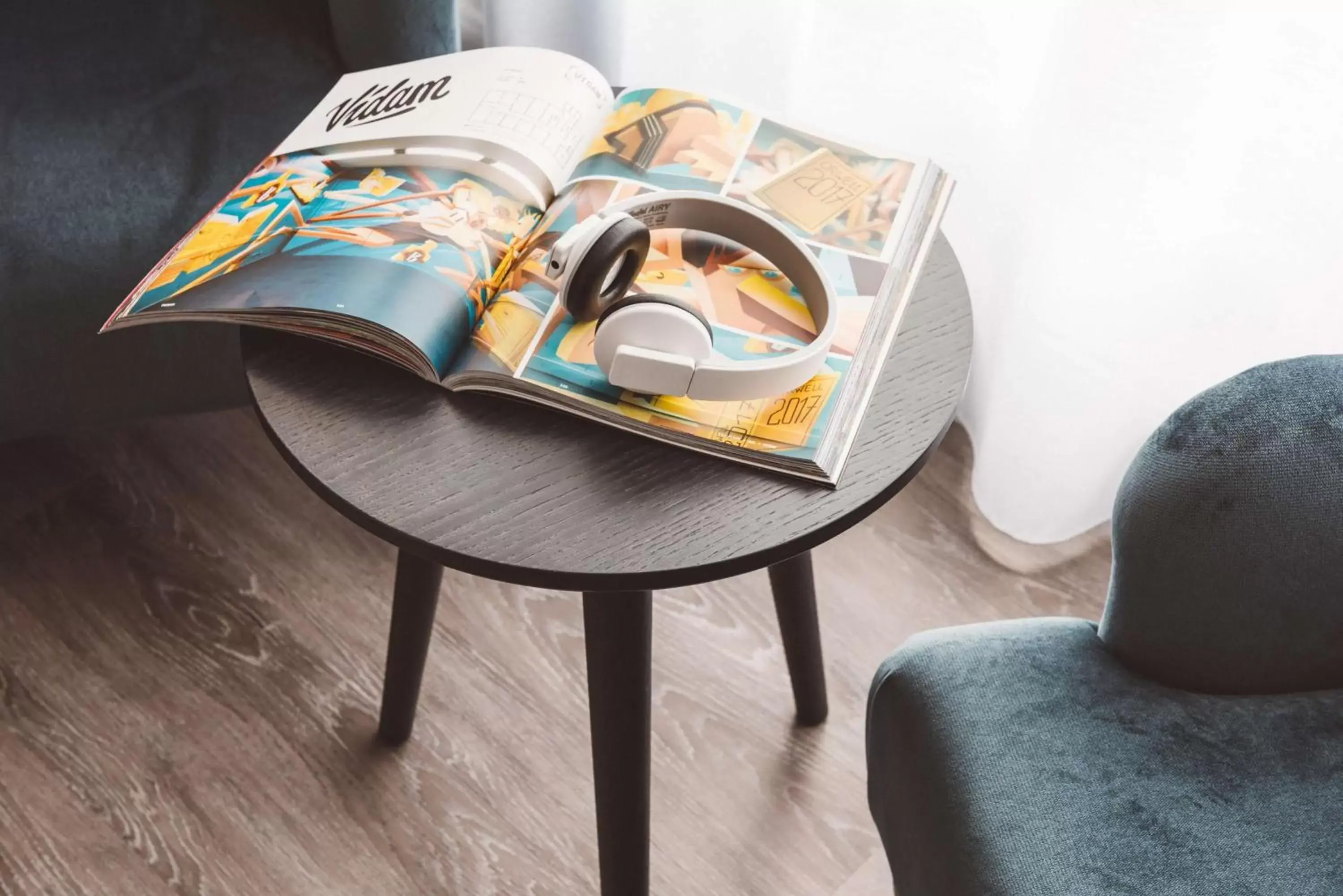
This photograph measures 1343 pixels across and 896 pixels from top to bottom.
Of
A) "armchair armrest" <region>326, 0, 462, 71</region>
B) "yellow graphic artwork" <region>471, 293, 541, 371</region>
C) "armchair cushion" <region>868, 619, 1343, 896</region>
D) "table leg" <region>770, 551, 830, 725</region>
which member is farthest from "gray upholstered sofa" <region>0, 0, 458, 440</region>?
"armchair cushion" <region>868, 619, 1343, 896</region>

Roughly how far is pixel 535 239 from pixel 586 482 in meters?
0.19

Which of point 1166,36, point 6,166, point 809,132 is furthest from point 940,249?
point 6,166

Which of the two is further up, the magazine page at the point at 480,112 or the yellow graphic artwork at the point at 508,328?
the magazine page at the point at 480,112

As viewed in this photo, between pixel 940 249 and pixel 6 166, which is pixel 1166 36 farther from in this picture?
pixel 6 166

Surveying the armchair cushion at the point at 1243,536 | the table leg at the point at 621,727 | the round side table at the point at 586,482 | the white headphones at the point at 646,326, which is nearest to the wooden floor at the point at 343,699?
the table leg at the point at 621,727

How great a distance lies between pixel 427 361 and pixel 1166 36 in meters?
0.70

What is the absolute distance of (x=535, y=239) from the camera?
78 cm

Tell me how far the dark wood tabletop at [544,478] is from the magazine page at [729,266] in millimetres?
27

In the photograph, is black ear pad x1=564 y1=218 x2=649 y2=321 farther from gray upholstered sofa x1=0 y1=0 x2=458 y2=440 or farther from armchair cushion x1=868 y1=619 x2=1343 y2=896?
gray upholstered sofa x1=0 y1=0 x2=458 y2=440

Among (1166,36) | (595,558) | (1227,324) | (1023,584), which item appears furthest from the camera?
(1023,584)

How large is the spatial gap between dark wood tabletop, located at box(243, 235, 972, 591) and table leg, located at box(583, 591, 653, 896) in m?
0.05

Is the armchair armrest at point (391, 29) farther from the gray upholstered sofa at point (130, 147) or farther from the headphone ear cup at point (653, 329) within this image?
the headphone ear cup at point (653, 329)

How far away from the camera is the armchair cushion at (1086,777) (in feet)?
2.16

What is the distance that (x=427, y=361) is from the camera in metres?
0.70
